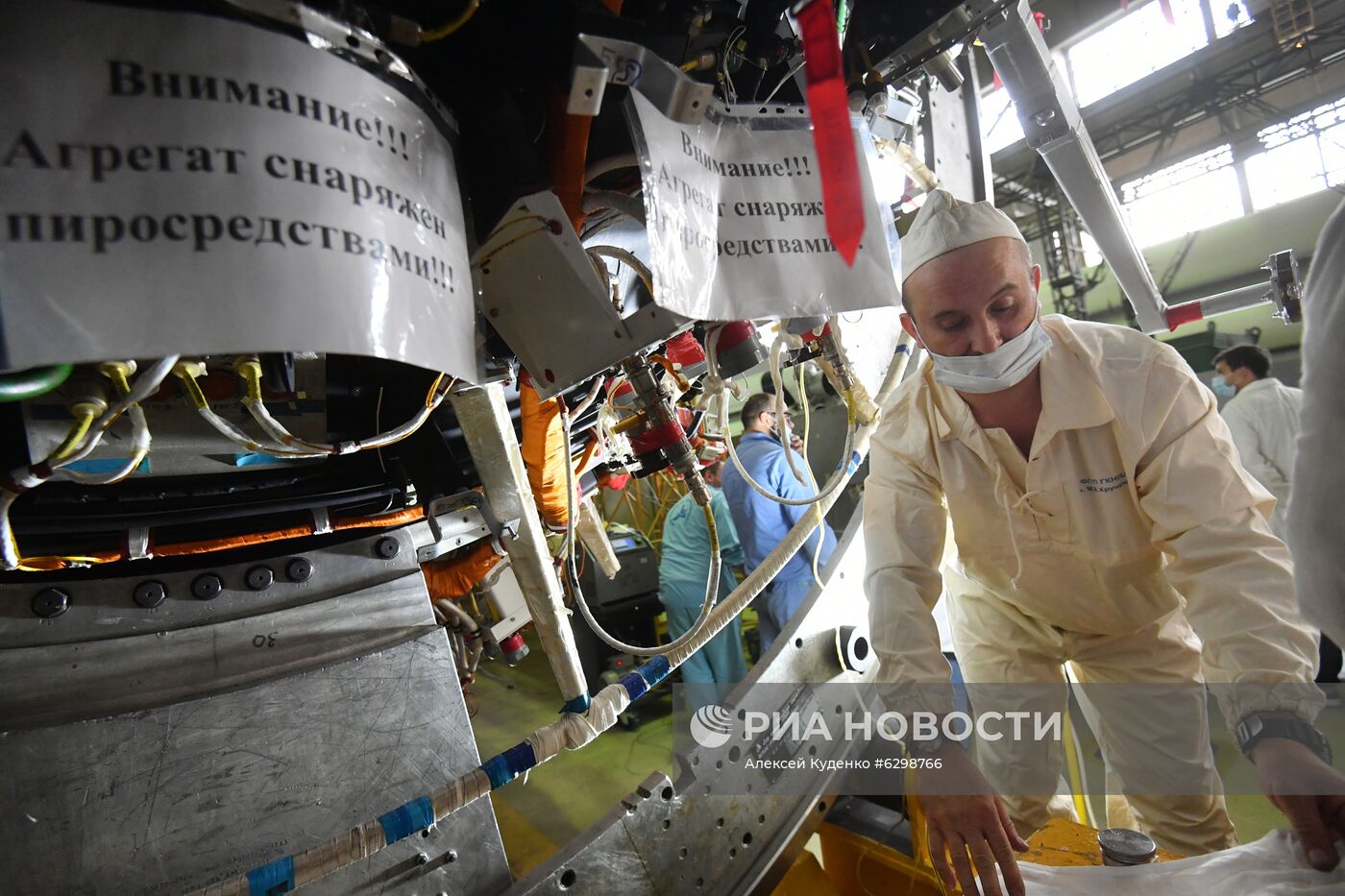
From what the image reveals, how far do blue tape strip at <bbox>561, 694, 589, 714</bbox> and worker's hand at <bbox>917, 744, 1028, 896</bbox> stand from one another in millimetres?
631

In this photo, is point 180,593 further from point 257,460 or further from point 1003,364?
point 1003,364

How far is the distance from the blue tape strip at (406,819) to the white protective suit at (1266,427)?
4.27m

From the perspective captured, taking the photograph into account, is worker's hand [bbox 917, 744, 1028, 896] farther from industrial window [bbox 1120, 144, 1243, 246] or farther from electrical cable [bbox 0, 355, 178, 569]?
industrial window [bbox 1120, 144, 1243, 246]

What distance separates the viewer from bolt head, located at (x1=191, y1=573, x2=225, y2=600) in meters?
0.98

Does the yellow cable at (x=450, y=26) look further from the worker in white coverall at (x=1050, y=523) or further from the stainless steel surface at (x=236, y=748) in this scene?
the worker in white coverall at (x=1050, y=523)

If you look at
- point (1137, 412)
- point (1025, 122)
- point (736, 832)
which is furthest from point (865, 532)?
point (1025, 122)

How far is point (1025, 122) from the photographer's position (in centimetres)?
139

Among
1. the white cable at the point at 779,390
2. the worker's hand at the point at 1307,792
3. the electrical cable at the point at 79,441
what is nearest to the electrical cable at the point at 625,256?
the white cable at the point at 779,390

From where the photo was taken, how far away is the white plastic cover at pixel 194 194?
43cm

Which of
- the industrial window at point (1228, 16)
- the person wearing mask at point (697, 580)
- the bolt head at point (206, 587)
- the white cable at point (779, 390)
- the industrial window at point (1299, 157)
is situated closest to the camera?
the bolt head at point (206, 587)

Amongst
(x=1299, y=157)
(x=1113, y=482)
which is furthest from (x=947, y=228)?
(x=1299, y=157)

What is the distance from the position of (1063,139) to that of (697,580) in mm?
2771

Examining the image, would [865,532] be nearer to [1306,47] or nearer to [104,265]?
[104,265]

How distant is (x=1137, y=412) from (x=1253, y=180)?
28.6 ft
